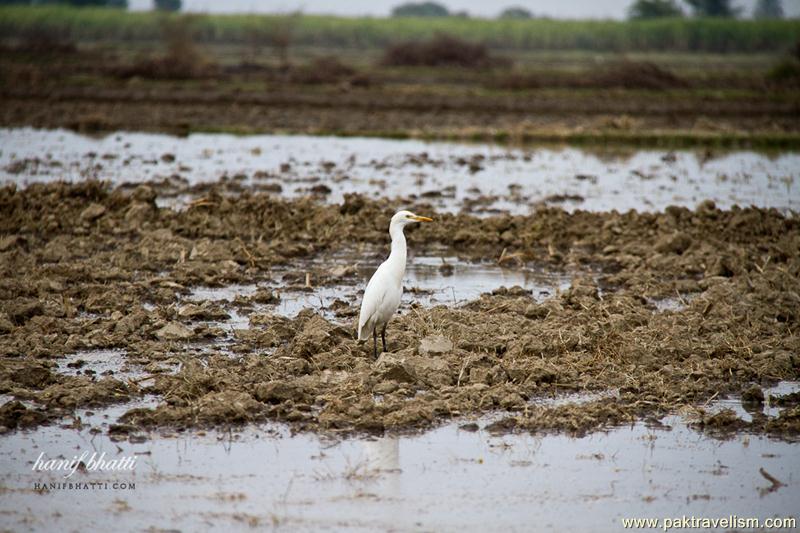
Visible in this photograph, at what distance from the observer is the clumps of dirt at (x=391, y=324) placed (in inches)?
336

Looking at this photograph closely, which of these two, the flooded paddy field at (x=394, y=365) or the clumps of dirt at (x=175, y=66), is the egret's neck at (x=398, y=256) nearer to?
the flooded paddy field at (x=394, y=365)

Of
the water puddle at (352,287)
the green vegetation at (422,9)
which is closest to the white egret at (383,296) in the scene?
the water puddle at (352,287)

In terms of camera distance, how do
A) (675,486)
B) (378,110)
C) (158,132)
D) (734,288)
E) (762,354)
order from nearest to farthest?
(675,486) → (762,354) → (734,288) → (158,132) → (378,110)

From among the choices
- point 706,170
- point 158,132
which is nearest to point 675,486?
point 706,170

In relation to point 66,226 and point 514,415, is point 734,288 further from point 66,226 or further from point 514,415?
point 66,226

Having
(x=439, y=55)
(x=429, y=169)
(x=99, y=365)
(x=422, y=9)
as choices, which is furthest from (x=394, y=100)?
(x=422, y=9)

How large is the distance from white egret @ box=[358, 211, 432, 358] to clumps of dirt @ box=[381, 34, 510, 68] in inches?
1931

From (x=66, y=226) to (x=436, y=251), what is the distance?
5885 millimetres

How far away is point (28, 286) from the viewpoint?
458 inches
